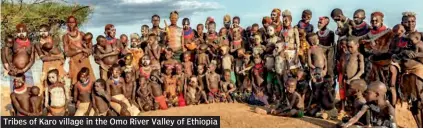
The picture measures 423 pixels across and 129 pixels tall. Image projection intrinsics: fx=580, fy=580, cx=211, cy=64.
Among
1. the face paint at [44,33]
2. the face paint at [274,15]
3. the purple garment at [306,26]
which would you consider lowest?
the face paint at [44,33]

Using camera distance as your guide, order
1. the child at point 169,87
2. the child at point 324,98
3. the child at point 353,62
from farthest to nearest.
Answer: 1. the child at point 169,87
2. the child at point 324,98
3. the child at point 353,62

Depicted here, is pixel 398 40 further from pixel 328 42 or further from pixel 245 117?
pixel 245 117

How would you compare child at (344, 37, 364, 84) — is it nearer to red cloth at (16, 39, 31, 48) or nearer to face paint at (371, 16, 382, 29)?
face paint at (371, 16, 382, 29)

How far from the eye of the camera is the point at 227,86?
416 inches

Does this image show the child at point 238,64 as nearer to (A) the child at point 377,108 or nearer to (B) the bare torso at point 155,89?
(B) the bare torso at point 155,89

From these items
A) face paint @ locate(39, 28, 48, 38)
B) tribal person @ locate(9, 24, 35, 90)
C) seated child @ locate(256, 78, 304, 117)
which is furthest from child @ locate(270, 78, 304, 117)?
tribal person @ locate(9, 24, 35, 90)

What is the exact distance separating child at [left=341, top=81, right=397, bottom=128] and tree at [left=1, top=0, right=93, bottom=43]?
31.5 ft

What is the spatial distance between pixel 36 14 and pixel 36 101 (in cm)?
878

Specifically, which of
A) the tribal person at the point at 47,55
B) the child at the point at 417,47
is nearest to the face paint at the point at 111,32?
the tribal person at the point at 47,55

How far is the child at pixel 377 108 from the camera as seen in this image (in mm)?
7082

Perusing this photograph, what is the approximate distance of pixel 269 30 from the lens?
407 inches

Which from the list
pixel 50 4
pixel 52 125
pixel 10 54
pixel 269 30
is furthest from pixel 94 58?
pixel 50 4

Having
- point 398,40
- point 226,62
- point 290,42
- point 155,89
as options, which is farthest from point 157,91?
point 398,40

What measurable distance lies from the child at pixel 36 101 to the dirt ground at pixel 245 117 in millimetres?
1217
